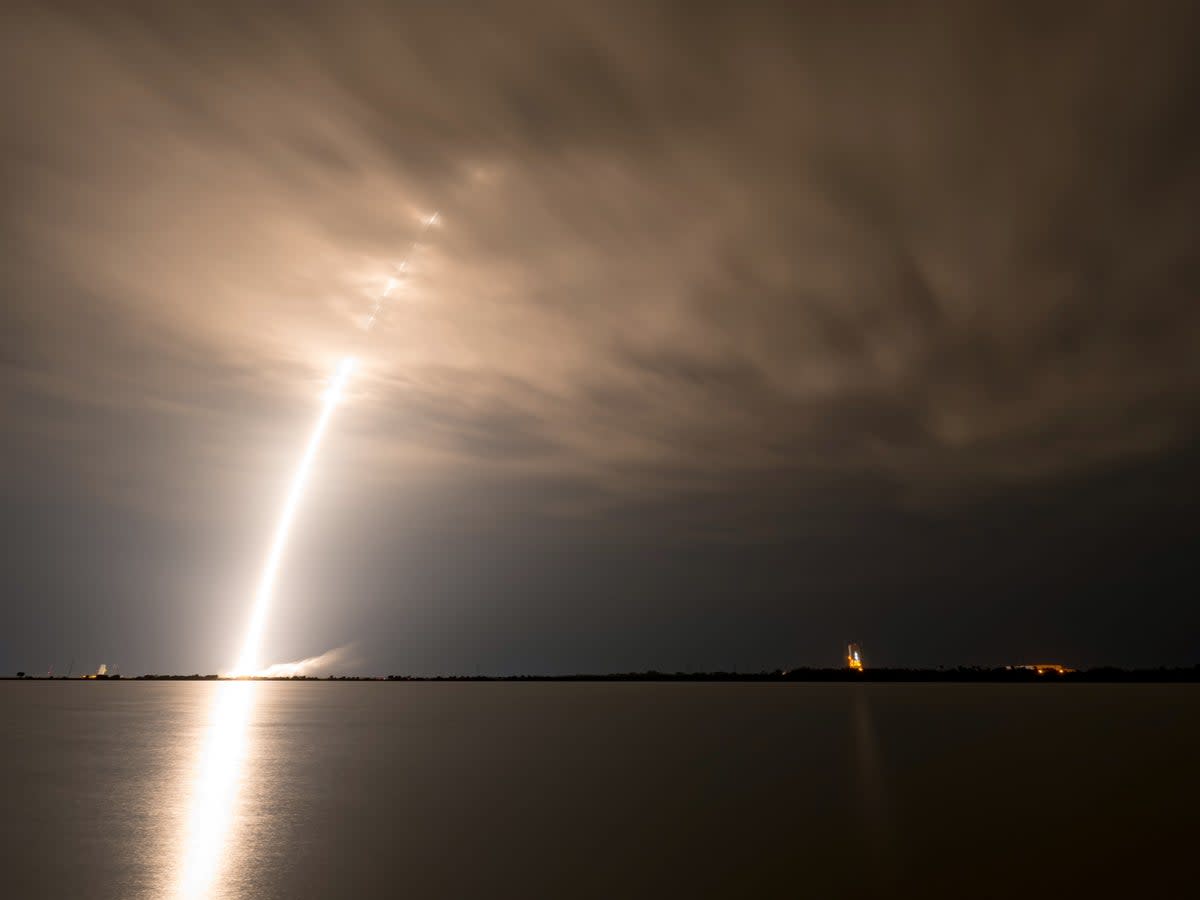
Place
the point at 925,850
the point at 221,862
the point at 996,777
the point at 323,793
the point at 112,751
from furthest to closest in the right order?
the point at 112,751, the point at 996,777, the point at 323,793, the point at 925,850, the point at 221,862

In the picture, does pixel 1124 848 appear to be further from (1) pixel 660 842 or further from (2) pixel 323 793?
(2) pixel 323 793

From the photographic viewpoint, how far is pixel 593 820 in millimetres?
21234

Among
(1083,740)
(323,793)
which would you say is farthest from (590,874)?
(1083,740)

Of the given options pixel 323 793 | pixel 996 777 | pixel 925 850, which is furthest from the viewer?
pixel 996 777

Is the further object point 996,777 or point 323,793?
point 996,777

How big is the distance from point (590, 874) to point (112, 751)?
3516 centimetres

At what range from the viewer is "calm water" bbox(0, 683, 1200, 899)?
50.9ft

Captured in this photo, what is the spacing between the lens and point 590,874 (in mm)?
15844

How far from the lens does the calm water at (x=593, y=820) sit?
15500mm

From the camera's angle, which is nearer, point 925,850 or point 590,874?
point 590,874

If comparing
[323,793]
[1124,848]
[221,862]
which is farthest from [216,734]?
[1124,848]

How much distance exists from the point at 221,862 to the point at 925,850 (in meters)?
15.5

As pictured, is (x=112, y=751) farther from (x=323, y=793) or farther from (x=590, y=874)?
(x=590, y=874)

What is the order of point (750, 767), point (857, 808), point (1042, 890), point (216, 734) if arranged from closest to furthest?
point (1042, 890)
point (857, 808)
point (750, 767)
point (216, 734)
